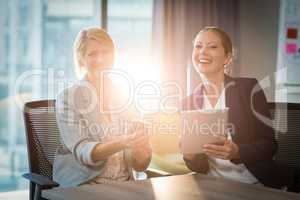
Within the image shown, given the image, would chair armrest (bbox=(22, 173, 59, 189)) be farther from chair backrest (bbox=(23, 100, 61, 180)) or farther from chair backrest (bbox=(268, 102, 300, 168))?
chair backrest (bbox=(268, 102, 300, 168))

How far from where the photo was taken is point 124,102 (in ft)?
8.23

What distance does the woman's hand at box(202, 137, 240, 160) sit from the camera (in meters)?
2.35

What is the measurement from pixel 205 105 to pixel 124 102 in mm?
413

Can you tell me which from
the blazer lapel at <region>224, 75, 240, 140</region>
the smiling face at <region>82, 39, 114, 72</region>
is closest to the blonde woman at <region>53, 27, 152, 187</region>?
the smiling face at <region>82, 39, 114, 72</region>

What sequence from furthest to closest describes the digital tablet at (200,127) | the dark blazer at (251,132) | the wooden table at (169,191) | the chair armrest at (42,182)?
the dark blazer at (251,132), the digital tablet at (200,127), the chair armrest at (42,182), the wooden table at (169,191)

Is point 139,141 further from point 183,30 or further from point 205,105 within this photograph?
point 183,30

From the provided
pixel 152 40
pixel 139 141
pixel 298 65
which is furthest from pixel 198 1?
pixel 139 141

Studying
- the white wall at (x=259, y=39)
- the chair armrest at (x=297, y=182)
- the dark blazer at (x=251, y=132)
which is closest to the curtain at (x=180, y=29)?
the white wall at (x=259, y=39)

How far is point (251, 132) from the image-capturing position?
2.50 metres

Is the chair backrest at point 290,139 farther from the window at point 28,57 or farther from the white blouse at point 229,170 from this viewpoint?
the window at point 28,57

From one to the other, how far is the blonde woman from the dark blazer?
317 mm

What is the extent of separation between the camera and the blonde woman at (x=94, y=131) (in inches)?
90.4

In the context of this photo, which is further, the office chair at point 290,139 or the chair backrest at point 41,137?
the office chair at point 290,139

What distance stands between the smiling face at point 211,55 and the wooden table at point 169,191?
0.64 meters
